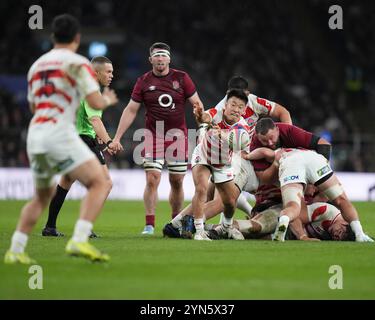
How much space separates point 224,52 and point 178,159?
18975 mm

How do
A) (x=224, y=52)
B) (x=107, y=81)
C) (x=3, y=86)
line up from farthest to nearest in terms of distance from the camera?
(x=224, y=52) < (x=3, y=86) < (x=107, y=81)

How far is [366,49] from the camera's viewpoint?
3234 centimetres

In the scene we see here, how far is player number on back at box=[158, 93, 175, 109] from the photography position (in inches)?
533

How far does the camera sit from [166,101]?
13570 millimetres

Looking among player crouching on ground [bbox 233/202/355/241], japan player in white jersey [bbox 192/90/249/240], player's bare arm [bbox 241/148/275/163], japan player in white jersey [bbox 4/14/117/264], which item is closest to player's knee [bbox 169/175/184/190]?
player's bare arm [bbox 241/148/275/163]

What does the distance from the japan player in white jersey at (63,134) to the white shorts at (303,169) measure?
11.1 feet

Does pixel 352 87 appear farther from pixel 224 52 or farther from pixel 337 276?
pixel 337 276

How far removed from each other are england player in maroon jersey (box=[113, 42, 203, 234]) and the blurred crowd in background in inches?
625

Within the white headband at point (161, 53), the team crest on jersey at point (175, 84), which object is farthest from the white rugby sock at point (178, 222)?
the white headband at point (161, 53)

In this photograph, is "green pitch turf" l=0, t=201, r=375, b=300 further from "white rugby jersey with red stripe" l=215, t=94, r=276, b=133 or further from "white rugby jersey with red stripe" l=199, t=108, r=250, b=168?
"white rugby jersey with red stripe" l=215, t=94, r=276, b=133

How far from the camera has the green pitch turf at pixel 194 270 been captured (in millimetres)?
7094

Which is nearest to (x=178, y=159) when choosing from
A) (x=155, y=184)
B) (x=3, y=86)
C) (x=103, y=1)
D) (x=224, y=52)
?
(x=155, y=184)

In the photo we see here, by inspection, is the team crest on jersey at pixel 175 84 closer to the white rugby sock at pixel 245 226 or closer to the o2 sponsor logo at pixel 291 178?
the white rugby sock at pixel 245 226

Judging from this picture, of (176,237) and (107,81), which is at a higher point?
(107,81)
